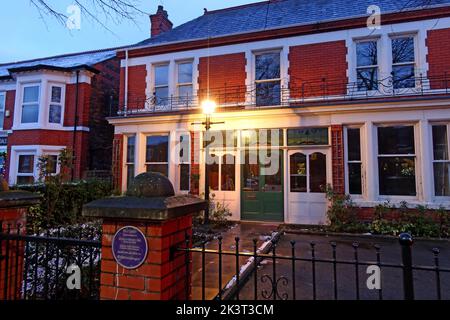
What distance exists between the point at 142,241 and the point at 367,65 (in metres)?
9.98

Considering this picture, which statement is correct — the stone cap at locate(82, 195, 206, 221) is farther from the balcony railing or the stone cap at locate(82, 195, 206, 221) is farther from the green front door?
the balcony railing

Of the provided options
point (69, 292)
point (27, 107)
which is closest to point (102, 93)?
point (27, 107)

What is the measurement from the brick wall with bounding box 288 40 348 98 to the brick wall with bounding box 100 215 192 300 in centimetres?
889

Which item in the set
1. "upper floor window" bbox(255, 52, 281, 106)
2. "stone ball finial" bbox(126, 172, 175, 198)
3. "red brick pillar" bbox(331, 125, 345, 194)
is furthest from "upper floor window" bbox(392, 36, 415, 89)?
"stone ball finial" bbox(126, 172, 175, 198)

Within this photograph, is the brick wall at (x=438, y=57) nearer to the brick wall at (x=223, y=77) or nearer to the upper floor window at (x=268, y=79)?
the upper floor window at (x=268, y=79)

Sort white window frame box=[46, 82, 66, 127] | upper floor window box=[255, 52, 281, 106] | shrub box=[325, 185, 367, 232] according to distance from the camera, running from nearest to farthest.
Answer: shrub box=[325, 185, 367, 232] → upper floor window box=[255, 52, 281, 106] → white window frame box=[46, 82, 66, 127]

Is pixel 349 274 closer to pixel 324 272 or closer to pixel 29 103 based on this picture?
pixel 324 272

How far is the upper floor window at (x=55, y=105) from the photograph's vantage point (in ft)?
45.4

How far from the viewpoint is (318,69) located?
10062 millimetres

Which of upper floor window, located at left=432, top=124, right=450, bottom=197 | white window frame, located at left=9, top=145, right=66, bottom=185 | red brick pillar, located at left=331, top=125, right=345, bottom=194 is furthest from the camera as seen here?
white window frame, located at left=9, top=145, right=66, bottom=185

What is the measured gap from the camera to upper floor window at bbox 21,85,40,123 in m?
13.8

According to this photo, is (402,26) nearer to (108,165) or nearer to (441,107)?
(441,107)

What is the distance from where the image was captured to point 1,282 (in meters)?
2.80

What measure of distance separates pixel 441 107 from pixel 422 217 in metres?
3.17
